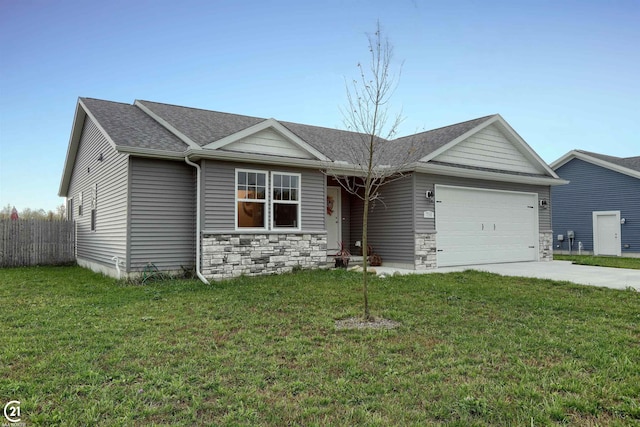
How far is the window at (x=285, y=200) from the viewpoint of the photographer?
10414 mm

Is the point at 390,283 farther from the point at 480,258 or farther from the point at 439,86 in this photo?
the point at 439,86

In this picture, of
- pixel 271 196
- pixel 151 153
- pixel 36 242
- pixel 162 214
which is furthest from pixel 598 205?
pixel 36 242

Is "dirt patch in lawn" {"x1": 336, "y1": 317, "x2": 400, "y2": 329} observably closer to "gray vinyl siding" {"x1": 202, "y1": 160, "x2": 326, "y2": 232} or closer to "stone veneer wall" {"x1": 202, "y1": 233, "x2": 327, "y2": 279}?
"stone veneer wall" {"x1": 202, "y1": 233, "x2": 327, "y2": 279}

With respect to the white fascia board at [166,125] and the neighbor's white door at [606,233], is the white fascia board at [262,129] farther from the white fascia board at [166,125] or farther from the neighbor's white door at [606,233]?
the neighbor's white door at [606,233]

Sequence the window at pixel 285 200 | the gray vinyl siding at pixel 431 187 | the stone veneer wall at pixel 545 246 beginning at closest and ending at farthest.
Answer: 1. the window at pixel 285 200
2. the gray vinyl siding at pixel 431 187
3. the stone veneer wall at pixel 545 246

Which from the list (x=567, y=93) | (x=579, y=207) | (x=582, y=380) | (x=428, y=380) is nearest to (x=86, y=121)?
(x=428, y=380)

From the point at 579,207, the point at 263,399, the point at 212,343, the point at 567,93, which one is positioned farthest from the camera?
the point at 579,207

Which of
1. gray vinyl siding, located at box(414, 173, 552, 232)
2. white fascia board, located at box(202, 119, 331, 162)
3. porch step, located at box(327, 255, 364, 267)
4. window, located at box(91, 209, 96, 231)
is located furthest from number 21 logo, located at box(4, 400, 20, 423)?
window, located at box(91, 209, 96, 231)

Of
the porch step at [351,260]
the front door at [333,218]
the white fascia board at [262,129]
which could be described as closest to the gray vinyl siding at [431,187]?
the porch step at [351,260]

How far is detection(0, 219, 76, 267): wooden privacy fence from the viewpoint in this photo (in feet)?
45.4

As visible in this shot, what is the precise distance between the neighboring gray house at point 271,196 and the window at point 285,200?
0.09 ft

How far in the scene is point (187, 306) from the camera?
6742mm

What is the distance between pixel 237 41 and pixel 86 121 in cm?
574

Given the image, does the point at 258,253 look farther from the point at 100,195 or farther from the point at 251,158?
the point at 100,195
